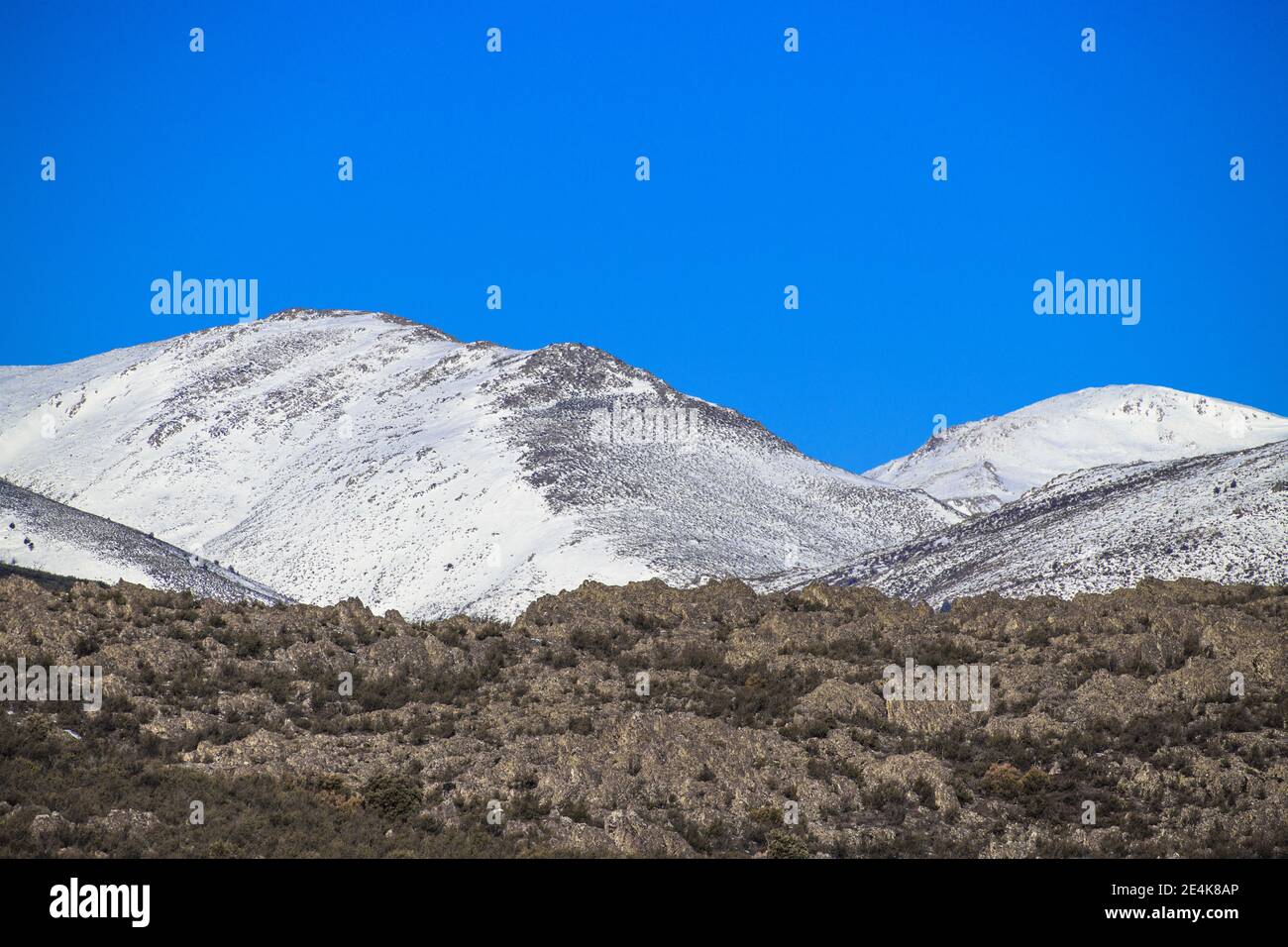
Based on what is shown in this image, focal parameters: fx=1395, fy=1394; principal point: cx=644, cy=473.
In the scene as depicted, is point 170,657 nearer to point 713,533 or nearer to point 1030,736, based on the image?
point 1030,736

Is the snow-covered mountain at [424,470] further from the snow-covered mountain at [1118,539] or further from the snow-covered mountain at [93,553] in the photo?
the snow-covered mountain at [1118,539]

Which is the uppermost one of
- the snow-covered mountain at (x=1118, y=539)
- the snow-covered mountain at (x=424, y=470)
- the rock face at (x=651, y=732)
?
the snow-covered mountain at (x=424, y=470)

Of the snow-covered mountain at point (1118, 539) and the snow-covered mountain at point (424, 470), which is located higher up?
the snow-covered mountain at point (424, 470)

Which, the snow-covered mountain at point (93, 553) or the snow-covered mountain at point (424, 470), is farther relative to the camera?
the snow-covered mountain at point (424, 470)

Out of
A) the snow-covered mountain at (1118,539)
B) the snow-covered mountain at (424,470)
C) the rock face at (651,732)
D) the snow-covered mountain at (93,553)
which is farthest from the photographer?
the snow-covered mountain at (424,470)

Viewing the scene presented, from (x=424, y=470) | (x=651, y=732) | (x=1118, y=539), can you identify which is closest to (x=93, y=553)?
(x=424, y=470)

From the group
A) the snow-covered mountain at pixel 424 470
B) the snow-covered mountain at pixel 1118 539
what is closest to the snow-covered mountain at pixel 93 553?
the snow-covered mountain at pixel 424 470

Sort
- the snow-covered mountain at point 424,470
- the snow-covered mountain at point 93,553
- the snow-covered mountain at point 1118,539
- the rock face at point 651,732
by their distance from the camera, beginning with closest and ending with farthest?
the rock face at point 651,732, the snow-covered mountain at point 1118,539, the snow-covered mountain at point 93,553, the snow-covered mountain at point 424,470

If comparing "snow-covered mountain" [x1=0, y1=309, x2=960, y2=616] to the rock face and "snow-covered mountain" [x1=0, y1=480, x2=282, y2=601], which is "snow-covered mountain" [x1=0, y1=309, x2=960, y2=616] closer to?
"snow-covered mountain" [x1=0, y1=480, x2=282, y2=601]

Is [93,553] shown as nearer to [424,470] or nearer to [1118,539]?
[424,470]
